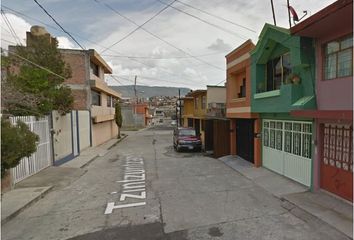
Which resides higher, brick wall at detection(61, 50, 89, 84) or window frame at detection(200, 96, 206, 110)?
brick wall at detection(61, 50, 89, 84)

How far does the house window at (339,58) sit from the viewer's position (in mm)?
6949

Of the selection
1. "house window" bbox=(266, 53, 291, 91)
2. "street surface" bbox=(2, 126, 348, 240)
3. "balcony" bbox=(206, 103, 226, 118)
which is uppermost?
"house window" bbox=(266, 53, 291, 91)

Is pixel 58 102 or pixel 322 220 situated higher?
pixel 58 102

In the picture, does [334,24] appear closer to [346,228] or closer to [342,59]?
[342,59]

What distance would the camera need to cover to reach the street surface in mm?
5787

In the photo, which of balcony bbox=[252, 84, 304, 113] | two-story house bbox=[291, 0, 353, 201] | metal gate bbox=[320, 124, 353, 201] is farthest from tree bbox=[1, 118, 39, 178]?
metal gate bbox=[320, 124, 353, 201]

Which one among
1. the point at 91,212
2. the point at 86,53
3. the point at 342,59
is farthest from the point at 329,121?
the point at 86,53

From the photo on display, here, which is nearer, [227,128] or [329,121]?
[329,121]

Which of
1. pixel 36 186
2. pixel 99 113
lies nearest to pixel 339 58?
pixel 36 186

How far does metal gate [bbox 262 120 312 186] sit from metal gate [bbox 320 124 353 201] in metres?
0.67

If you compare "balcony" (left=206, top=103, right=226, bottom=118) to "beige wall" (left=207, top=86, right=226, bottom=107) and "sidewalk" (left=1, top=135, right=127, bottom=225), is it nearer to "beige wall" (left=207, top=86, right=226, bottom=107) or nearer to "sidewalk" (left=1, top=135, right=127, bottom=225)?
"beige wall" (left=207, top=86, right=226, bottom=107)

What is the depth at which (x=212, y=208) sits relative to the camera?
729 centimetres

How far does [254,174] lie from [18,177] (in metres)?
9.02

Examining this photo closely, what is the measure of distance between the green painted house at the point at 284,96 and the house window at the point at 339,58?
53 centimetres
